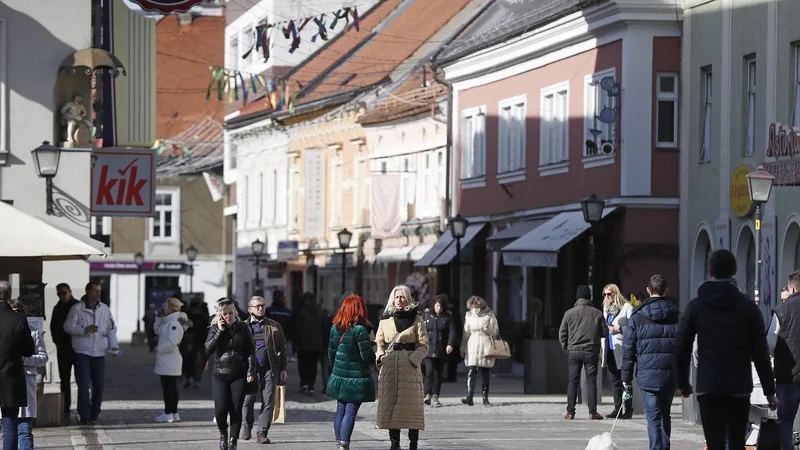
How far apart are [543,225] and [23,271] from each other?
14.6 metres

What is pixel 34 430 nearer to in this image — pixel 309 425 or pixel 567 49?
pixel 309 425

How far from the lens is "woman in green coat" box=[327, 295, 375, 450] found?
15.9 m

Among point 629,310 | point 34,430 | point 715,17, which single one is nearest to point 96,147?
point 34,430

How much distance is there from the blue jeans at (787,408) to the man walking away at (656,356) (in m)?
1.24

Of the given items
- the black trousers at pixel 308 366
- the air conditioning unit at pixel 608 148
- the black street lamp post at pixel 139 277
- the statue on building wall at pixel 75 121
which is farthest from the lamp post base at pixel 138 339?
the statue on building wall at pixel 75 121

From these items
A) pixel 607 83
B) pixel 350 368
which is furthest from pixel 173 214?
pixel 350 368

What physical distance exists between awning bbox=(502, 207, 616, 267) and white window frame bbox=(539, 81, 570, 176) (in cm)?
141

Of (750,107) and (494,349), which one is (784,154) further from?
(494,349)

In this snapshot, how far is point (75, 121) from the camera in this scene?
→ 78.3 feet

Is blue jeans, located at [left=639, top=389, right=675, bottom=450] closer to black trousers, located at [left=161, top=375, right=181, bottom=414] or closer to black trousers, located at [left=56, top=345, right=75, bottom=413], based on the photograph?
black trousers, located at [left=161, top=375, right=181, bottom=414]

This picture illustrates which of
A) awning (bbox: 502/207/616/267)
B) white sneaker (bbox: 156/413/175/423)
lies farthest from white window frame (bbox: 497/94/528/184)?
white sneaker (bbox: 156/413/175/423)

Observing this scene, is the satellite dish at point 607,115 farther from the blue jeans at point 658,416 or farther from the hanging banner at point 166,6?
the blue jeans at point 658,416

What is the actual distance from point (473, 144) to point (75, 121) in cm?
1834

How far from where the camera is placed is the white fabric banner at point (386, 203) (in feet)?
149
